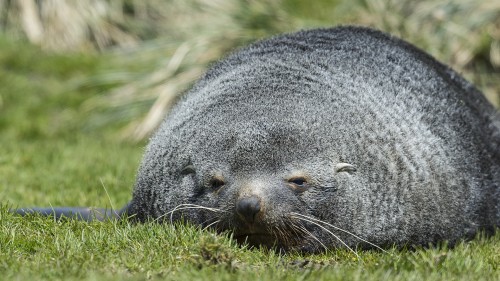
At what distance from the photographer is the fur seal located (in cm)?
564

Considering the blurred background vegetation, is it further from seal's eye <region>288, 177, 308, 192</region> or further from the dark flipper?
seal's eye <region>288, 177, 308, 192</region>

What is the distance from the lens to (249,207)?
530cm

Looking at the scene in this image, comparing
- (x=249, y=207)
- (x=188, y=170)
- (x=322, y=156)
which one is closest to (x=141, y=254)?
(x=249, y=207)

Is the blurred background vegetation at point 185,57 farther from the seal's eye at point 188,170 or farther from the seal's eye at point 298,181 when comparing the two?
the seal's eye at point 298,181

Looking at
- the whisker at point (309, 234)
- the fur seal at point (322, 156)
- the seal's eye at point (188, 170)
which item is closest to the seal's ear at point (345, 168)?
the fur seal at point (322, 156)

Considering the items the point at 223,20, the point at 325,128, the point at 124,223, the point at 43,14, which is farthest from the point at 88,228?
the point at 43,14

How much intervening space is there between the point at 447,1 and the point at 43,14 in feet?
24.1

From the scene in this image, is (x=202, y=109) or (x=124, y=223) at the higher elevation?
(x=202, y=109)

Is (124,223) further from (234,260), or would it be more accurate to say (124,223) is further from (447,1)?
(447,1)

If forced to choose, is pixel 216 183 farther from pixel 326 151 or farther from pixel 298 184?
pixel 326 151

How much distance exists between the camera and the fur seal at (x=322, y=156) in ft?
18.5

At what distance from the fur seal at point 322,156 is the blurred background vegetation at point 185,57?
4062mm

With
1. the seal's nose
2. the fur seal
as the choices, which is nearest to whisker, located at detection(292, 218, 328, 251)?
the fur seal

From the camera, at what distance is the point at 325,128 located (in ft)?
19.4
